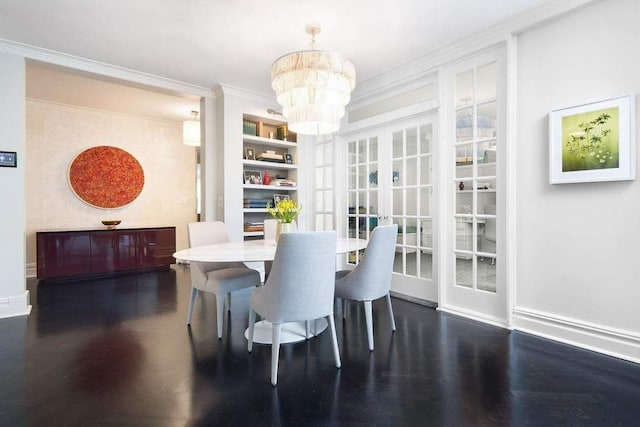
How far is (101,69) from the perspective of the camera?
3719 millimetres

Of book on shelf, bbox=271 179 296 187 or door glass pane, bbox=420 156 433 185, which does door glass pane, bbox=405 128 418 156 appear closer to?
door glass pane, bbox=420 156 433 185

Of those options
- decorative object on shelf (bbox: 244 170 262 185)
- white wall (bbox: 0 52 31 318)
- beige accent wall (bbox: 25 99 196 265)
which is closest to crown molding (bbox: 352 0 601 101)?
decorative object on shelf (bbox: 244 170 262 185)

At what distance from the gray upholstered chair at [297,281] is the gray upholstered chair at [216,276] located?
0.66 m

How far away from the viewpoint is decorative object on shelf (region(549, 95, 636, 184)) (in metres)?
2.26

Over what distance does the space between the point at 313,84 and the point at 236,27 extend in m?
1.09

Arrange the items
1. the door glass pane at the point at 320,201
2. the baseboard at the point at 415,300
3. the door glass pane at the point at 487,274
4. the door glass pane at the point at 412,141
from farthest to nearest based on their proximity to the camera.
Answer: the door glass pane at the point at 320,201
the door glass pane at the point at 412,141
the baseboard at the point at 415,300
the door glass pane at the point at 487,274

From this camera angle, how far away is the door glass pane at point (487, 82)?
3055mm

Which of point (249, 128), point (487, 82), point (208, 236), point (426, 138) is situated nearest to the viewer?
point (487, 82)

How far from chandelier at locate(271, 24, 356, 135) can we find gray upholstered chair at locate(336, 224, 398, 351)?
1021mm

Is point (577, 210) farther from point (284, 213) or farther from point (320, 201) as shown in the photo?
point (320, 201)

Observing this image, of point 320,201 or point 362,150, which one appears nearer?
point 362,150

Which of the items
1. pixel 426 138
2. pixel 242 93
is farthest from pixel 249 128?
pixel 426 138

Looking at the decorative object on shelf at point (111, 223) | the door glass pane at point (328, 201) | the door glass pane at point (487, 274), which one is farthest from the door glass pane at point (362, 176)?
the decorative object on shelf at point (111, 223)

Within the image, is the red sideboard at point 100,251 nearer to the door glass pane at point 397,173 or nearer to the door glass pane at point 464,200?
the door glass pane at point 397,173
